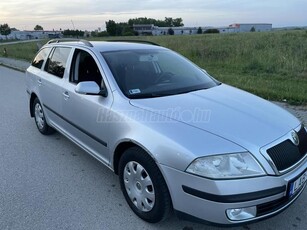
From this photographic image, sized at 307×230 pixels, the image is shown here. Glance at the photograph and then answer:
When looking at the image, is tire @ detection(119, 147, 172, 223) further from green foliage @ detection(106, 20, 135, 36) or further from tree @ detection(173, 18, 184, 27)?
tree @ detection(173, 18, 184, 27)

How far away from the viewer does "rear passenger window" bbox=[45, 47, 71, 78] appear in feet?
13.8

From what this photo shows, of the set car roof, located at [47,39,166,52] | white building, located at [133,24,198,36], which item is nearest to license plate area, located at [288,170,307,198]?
car roof, located at [47,39,166,52]

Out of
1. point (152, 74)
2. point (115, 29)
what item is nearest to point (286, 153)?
point (152, 74)

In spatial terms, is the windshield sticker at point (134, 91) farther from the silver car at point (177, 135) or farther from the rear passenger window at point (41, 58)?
the rear passenger window at point (41, 58)

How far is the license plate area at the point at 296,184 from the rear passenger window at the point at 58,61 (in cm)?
311

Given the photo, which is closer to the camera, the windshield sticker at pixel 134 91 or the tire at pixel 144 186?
the tire at pixel 144 186

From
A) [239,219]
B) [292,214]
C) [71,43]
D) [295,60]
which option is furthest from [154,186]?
[295,60]

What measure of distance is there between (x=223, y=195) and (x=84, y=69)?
7.87ft

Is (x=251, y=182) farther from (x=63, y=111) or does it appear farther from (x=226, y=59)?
(x=226, y=59)

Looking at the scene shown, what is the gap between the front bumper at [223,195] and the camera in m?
2.21

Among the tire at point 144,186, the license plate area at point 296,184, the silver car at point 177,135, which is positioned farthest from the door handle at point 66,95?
the license plate area at point 296,184

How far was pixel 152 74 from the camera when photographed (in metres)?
3.55

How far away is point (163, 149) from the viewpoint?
2434 millimetres

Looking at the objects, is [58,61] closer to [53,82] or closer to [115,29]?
[53,82]
